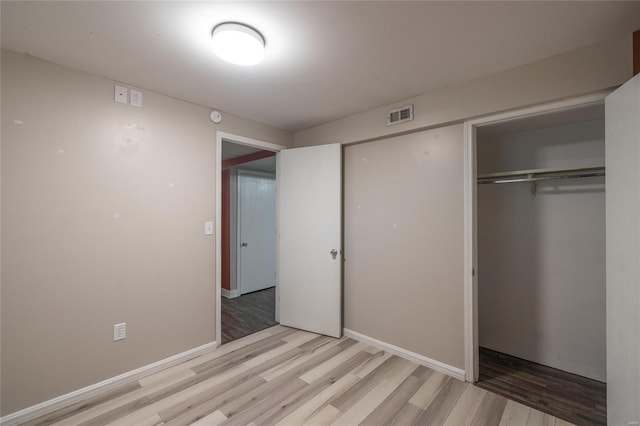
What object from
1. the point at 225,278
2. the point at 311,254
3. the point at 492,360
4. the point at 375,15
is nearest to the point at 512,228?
the point at 492,360

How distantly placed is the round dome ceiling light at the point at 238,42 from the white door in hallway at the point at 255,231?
3072mm

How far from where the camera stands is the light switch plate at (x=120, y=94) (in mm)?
2109

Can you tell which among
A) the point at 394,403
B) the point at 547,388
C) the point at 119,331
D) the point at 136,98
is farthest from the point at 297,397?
the point at 136,98

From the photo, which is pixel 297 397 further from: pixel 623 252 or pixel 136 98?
pixel 136 98

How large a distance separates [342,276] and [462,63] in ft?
7.38

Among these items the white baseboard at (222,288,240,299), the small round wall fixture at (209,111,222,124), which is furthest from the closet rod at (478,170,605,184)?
the white baseboard at (222,288,240,299)

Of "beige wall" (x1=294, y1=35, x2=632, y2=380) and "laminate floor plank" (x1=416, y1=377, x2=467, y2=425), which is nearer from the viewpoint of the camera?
"laminate floor plank" (x1=416, y1=377, x2=467, y2=425)

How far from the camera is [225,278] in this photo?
4.59m

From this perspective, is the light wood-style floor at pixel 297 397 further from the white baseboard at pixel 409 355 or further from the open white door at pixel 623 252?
the open white door at pixel 623 252

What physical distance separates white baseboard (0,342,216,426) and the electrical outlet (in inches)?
11.7

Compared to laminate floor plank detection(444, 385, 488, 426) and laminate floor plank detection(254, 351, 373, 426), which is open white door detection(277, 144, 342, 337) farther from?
laminate floor plank detection(444, 385, 488, 426)

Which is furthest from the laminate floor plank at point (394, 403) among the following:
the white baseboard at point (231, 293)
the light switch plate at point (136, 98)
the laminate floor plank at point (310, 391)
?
the white baseboard at point (231, 293)

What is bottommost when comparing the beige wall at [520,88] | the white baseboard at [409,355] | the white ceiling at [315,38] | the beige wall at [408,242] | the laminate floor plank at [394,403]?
the laminate floor plank at [394,403]

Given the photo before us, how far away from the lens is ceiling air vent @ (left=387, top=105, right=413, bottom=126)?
2447 mm
